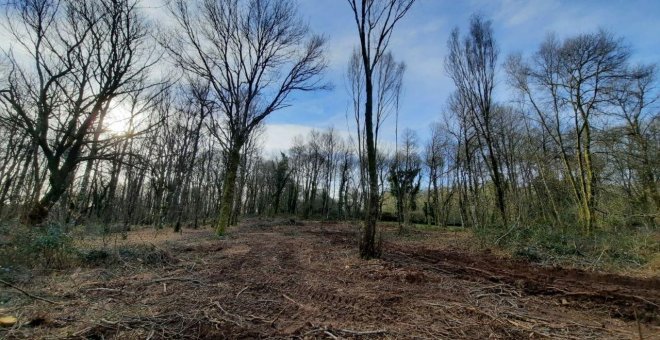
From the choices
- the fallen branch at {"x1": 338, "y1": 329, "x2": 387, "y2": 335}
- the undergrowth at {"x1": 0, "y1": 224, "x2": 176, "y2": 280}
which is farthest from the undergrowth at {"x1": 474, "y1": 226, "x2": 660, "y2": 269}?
the undergrowth at {"x1": 0, "y1": 224, "x2": 176, "y2": 280}

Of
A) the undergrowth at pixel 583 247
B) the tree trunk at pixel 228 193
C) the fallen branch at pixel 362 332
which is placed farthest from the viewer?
the tree trunk at pixel 228 193

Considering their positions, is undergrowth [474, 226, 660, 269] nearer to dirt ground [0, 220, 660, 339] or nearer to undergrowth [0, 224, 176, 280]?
dirt ground [0, 220, 660, 339]

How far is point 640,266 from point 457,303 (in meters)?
7.25

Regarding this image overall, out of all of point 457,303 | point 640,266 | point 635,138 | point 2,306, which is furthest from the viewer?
point 635,138

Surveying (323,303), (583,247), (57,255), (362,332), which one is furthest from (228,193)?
(583,247)

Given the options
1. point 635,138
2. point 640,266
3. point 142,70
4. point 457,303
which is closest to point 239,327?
point 457,303

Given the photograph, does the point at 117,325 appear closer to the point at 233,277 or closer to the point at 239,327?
the point at 239,327

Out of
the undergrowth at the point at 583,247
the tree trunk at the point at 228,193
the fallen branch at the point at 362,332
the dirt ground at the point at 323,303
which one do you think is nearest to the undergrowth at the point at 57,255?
the dirt ground at the point at 323,303

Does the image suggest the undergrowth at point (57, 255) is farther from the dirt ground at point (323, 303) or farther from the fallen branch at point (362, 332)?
the fallen branch at point (362, 332)

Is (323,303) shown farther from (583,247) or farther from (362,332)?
(583,247)

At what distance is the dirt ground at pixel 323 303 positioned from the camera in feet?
10.5

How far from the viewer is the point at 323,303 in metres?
4.12

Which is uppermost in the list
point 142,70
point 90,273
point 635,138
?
point 142,70

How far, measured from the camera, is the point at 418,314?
373cm
